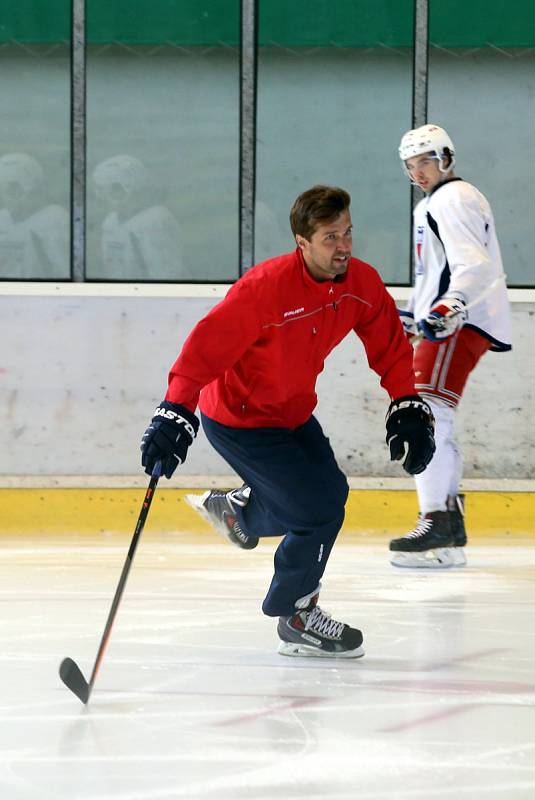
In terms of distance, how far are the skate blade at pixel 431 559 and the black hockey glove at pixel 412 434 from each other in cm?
155

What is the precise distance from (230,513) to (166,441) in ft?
2.70

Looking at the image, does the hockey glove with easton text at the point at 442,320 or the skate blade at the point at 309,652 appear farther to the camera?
the hockey glove with easton text at the point at 442,320

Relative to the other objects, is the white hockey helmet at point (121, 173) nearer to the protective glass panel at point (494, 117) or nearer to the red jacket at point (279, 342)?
the protective glass panel at point (494, 117)

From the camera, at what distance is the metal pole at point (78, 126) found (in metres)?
6.54

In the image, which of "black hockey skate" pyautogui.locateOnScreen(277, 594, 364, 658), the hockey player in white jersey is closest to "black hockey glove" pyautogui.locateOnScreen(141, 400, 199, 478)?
"black hockey skate" pyautogui.locateOnScreen(277, 594, 364, 658)

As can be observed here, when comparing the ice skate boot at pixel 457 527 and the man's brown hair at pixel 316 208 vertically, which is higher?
the man's brown hair at pixel 316 208

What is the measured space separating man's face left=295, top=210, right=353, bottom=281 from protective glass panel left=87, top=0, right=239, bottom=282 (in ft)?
11.5

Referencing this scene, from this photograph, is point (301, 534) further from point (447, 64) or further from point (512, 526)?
point (447, 64)

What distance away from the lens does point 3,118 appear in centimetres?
659

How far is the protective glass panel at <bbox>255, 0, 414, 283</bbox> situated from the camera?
662cm

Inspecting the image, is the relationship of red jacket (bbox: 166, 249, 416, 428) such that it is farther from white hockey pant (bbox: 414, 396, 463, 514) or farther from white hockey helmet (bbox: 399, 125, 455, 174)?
white hockey helmet (bbox: 399, 125, 455, 174)

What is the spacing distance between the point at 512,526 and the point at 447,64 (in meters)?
2.23

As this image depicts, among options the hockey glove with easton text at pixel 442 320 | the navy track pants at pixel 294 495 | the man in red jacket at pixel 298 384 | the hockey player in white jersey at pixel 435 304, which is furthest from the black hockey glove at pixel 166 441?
the hockey player in white jersey at pixel 435 304

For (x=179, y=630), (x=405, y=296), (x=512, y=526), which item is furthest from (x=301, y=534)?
(x=405, y=296)
